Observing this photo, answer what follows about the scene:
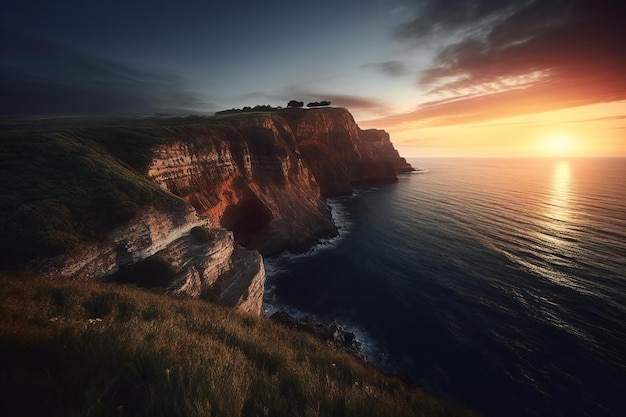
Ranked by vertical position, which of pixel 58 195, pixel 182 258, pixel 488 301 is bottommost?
pixel 488 301

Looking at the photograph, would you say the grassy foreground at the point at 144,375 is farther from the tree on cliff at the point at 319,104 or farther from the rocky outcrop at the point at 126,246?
the tree on cliff at the point at 319,104

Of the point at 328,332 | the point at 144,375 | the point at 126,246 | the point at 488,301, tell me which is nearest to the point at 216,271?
the point at 126,246

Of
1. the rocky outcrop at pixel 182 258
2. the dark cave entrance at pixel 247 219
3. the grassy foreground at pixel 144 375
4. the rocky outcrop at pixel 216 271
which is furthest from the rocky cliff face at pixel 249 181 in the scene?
the grassy foreground at pixel 144 375

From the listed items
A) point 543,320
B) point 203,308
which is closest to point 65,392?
point 203,308

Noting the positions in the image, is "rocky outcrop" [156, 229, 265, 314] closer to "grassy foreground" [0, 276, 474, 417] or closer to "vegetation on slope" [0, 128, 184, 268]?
"vegetation on slope" [0, 128, 184, 268]

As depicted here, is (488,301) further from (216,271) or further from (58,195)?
(58,195)

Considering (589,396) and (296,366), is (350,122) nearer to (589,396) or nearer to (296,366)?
(589,396)
